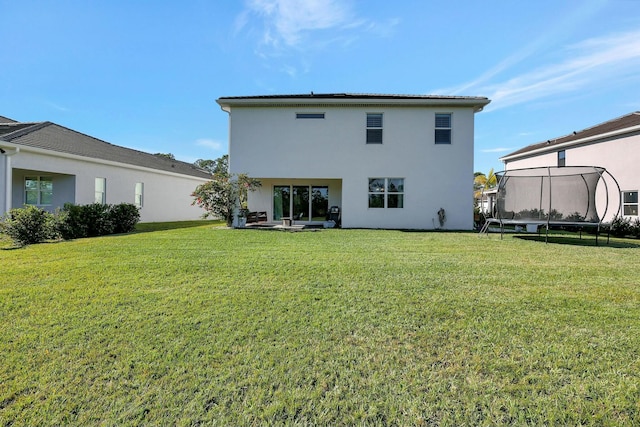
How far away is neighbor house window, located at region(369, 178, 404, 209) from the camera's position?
13916 millimetres

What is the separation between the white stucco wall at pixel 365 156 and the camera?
542 inches

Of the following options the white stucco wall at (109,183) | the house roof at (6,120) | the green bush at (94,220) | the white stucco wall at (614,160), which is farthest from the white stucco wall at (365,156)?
the house roof at (6,120)

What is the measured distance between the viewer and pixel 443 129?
545 inches

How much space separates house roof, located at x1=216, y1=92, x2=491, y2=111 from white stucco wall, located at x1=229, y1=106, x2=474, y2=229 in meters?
0.30

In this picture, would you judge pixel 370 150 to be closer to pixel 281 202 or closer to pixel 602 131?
pixel 281 202

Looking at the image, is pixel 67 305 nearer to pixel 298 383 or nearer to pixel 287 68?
pixel 298 383

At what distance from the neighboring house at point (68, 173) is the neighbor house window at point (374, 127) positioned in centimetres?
1302

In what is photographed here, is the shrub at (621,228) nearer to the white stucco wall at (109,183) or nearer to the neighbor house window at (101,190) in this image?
the white stucco wall at (109,183)

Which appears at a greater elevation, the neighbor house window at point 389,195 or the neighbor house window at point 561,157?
the neighbor house window at point 561,157

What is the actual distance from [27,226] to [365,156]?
12.3 meters

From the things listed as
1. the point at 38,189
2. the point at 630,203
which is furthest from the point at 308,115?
the point at 630,203

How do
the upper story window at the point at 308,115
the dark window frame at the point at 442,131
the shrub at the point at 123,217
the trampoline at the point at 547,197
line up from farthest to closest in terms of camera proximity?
the upper story window at the point at 308,115 < the dark window frame at the point at 442,131 < the shrub at the point at 123,217 < the trampoline at the point at 547,197

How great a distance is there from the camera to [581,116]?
18.3 meters

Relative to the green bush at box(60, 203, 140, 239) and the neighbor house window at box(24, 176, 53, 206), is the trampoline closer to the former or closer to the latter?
the green bush at box(60, 203, 140, 239)
